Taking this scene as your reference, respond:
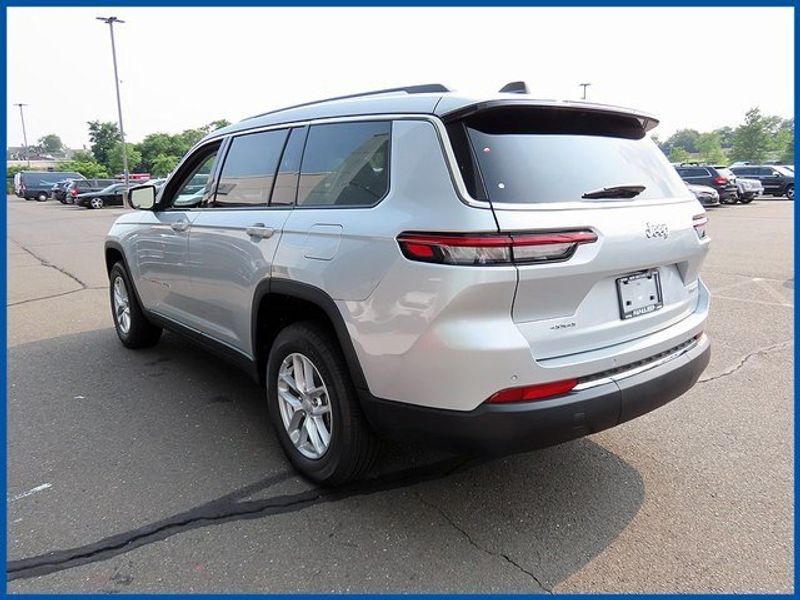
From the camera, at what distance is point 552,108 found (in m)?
2.63

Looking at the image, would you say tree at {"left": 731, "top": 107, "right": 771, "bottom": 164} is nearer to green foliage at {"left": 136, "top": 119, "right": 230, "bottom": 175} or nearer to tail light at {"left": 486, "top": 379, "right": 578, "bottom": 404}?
green foliage at {"left": 136, "top": 119, "right": 230, "bottom": 175}

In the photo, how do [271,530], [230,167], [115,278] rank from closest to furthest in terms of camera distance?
[271,530], [230,167], [115,278]

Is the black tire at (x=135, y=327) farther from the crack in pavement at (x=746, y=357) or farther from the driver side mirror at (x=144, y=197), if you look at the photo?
the crack in pavement at (x=746, y=357)

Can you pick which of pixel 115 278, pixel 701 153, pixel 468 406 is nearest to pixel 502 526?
pixel 468 406

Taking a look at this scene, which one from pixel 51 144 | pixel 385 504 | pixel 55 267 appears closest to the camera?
pixel 385 504

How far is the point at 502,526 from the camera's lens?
108 inches

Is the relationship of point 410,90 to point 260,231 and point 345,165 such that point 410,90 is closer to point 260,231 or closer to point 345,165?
point 345,165

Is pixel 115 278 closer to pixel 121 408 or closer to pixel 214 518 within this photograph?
pixel 121 408

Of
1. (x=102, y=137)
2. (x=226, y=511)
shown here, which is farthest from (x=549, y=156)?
(x=102, y=137)

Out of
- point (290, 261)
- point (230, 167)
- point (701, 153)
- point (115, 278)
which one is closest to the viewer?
point (290, 261)

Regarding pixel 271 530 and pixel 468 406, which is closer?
pixel 468 406

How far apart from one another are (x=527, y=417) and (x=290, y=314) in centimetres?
151

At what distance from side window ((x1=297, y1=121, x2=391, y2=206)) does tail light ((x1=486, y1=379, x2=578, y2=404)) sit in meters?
1.00

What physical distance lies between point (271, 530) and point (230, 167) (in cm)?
230
